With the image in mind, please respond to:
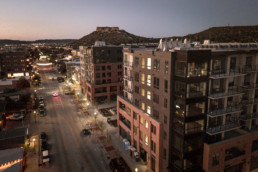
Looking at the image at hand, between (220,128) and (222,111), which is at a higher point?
(222,111)

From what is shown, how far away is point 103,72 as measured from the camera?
75625 mm

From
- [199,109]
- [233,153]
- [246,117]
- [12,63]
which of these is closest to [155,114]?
[199,109]

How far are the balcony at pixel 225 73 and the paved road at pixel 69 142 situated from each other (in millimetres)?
26514

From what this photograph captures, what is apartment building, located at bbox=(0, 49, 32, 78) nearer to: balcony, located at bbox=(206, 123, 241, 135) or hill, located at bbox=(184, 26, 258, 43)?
hill, located at bbox=(184, 26, 258, 43)

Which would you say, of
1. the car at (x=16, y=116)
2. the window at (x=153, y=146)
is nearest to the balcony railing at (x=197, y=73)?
the window at (x=153, y=146)

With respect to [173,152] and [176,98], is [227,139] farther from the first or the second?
[176,98]

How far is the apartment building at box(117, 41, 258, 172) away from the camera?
29125mm

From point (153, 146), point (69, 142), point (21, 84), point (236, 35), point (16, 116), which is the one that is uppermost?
point (236, 35)

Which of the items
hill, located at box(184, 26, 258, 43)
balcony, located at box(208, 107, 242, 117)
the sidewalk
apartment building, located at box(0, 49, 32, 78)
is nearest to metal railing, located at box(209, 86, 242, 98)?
balcony, located at box(208, 107, 242, 117)

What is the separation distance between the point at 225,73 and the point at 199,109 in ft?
25.2

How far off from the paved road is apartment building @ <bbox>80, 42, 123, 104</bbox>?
10.8 metres

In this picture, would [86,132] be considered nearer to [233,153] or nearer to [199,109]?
[199,109]

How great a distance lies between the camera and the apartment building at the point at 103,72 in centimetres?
7381

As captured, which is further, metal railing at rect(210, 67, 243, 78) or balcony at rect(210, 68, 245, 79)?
metal railing at rect(210, 67, 243, 78)
